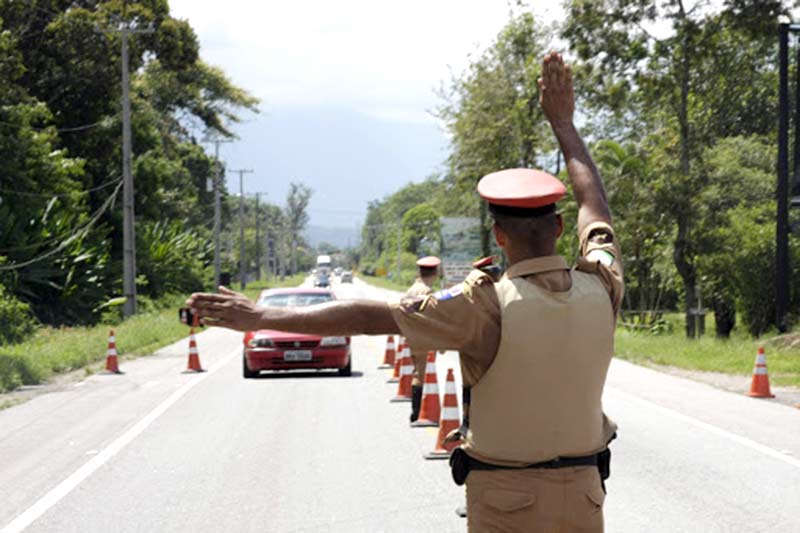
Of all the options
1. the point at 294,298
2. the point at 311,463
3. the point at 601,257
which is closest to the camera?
the point at 601,257

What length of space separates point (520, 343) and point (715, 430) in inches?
427

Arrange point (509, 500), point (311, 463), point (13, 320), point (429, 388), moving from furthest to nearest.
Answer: point (13, 320), point (429, 388), point (311, 463), point (509, 500)

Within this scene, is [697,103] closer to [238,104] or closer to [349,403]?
[349,403]

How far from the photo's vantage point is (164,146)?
72812 mm

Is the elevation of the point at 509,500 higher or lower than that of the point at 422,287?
lower

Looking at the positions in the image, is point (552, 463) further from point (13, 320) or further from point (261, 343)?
point (13, 320)

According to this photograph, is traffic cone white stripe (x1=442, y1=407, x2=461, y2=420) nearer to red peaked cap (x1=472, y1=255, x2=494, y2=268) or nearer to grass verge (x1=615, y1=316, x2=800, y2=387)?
red peaked cap (x1=472, y1=255, x2=494, y2=268)

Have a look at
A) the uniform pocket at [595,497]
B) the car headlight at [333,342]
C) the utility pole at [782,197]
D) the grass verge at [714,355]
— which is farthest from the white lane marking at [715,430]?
the utility pole at [782,197]

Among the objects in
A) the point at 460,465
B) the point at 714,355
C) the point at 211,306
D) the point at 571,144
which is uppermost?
the point at 571,144

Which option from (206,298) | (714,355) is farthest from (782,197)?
(206,298)

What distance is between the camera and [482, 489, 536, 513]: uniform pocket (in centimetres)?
396

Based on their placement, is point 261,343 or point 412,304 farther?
point 261,343

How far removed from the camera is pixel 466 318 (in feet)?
12.8

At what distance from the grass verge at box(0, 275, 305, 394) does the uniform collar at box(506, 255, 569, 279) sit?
574 inches
